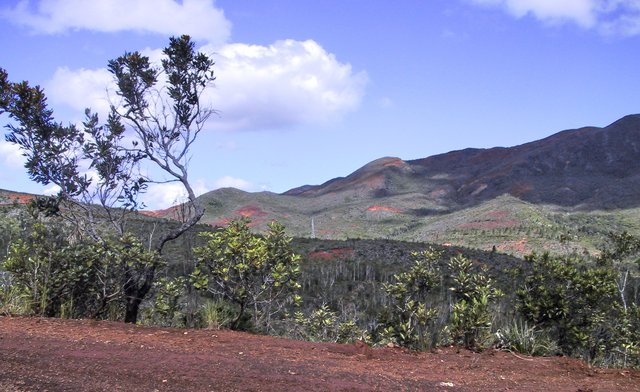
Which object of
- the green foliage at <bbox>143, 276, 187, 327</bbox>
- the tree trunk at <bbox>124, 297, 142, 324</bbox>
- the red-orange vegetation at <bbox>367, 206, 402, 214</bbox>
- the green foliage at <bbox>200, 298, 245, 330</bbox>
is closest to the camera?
the green foliage at <bbox>200, 298, 245, 330</bbox>

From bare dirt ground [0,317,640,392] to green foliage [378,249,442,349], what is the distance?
0.73 m

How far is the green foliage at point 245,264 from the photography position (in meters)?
8.69

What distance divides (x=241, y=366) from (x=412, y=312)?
329 centimetres

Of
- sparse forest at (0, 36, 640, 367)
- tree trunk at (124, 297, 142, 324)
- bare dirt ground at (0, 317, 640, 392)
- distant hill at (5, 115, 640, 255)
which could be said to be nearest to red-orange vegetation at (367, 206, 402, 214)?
distant hill at (5, 115, 640, 255)

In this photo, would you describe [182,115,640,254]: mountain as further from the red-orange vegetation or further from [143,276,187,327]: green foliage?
[143,276,187,327]: green foliage

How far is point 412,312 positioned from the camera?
851cm

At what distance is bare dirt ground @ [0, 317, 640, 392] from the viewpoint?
538cm

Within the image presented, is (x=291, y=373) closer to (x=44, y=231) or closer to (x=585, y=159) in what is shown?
(x=44, y=231)

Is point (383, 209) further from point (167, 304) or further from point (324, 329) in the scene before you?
point (167, 304)

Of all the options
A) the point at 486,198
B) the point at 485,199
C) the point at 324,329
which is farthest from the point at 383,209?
the point at 324,329

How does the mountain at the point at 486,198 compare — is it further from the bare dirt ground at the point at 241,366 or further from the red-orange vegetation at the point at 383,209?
the bare dirt ground at the point at 241,366

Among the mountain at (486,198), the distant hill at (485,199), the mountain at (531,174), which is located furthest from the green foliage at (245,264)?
the mountain at (531,174)

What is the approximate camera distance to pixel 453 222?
177 feet

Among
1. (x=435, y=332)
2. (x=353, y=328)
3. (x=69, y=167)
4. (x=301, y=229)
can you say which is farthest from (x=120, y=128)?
(x=301, y=229)
